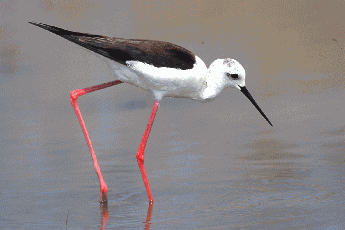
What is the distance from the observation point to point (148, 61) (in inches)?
233

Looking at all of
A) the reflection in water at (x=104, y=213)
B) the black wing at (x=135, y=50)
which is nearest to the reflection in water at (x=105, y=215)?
the reflection in water at (x=104, y=213)

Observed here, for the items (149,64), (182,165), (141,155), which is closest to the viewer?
(149,64)

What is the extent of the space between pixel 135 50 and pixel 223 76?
905 millimetres

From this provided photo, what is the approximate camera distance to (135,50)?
5.94 m

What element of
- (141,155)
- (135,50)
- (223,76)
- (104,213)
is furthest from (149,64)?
(104,213)

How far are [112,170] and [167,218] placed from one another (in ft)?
5.88

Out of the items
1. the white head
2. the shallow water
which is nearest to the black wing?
the white head

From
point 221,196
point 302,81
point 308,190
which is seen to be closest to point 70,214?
point 221,196

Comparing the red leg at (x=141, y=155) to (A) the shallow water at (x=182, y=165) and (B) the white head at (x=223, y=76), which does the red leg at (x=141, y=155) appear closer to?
(A) the shallow water at (x=182, y=165)

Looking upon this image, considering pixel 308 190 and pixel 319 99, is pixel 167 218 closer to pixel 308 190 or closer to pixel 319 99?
pixel 308 190

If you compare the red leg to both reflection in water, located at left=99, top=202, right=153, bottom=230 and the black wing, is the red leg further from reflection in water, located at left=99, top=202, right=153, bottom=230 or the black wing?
the black wing

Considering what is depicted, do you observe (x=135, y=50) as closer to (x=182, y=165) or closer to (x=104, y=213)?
(x=104, y=213)

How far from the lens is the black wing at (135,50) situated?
5.92 metres

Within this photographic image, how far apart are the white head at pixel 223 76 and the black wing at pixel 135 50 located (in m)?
0.33
